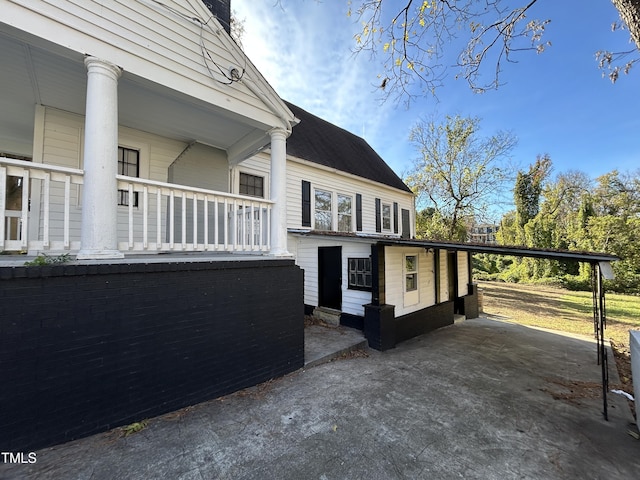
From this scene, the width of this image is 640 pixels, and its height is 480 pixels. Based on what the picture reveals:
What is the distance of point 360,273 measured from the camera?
6.77 meters

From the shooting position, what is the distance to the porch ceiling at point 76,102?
10.5 ft

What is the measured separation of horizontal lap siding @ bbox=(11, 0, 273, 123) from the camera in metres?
2.68

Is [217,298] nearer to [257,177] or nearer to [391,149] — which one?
[257,177]

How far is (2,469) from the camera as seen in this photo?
227cm

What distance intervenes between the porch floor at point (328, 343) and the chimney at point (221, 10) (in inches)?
253

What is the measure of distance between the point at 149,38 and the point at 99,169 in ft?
6.09

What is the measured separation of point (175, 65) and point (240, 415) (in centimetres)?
464

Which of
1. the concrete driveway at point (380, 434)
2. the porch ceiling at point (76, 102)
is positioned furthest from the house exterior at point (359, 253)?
the porch ceiling at point (76, 102)

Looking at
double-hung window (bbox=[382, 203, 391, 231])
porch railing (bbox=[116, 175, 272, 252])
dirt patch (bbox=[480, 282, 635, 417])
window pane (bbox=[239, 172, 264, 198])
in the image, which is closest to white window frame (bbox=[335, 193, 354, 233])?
double-hung window (bbox=[382, 203, 391, 231])

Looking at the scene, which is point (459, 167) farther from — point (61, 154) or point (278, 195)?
point (61, 154)

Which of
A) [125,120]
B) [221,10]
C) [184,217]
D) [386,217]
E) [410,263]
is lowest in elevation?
[410,263]

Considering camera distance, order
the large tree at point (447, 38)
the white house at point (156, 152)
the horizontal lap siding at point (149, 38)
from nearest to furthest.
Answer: the horizontal lap siding at point (149, 38) < the white house at point (156, 152) < the large tree at point (447, 38)

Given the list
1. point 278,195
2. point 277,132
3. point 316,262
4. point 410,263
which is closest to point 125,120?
point 277,132

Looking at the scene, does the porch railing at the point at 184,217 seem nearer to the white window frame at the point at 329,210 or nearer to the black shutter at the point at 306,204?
the black shutter at the point at 306,204
